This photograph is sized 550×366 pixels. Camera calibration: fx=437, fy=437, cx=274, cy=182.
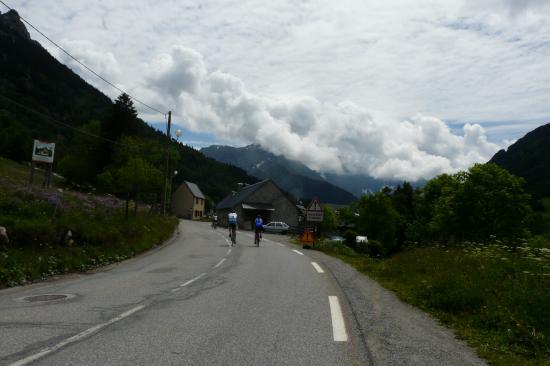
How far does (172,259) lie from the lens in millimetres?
17031

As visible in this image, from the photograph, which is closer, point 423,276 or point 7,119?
point 423,276

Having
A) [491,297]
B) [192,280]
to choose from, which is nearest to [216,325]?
[491,297]

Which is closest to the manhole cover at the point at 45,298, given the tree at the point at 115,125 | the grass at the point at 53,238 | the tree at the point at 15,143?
the grass at the point at 53,238

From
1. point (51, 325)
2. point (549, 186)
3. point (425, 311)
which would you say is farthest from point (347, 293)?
point (549, 186)

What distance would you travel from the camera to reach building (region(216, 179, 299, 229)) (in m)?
65.6

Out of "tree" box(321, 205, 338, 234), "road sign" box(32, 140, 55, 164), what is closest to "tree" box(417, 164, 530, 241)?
"road sign" box(32, 140, 55, 164)

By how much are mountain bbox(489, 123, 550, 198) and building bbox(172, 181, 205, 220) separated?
102 metres

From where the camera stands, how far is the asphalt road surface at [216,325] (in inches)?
189

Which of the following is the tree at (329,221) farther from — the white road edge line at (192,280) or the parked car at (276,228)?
the white road edge line at (192,280)

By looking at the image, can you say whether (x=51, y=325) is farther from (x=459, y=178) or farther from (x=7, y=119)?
(x=7, y=119)

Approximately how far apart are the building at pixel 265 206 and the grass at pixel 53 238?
148ft

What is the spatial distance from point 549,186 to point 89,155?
136515 mm

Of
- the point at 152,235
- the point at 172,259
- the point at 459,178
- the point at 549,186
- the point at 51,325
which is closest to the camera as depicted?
the point at 51,325

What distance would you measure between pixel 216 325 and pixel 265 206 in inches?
2431
